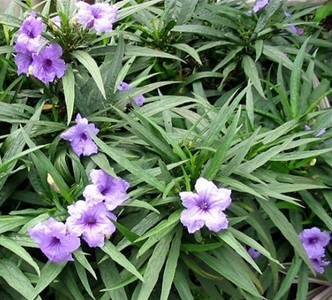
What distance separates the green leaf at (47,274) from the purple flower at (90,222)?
87mm

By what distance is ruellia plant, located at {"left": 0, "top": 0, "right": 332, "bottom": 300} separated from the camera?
4.51 feet

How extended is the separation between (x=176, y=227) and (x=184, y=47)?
0.77 m

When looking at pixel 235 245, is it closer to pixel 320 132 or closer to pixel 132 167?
pixel 132 167

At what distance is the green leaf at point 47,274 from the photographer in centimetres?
131

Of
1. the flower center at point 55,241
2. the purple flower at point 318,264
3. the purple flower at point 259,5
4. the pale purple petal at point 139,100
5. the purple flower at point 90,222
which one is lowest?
the purple flower at point 318,264

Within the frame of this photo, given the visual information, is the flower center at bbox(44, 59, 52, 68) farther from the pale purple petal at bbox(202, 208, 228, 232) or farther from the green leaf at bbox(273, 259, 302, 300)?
the green leaf at bbox(273, 259, 302, 300)

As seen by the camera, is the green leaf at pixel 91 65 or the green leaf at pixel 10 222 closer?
the green leaf at pixel 10 222

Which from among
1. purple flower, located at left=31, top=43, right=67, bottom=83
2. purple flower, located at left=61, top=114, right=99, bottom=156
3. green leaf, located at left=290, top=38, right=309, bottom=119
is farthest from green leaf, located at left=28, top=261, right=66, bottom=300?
green leaf, located at left=290, top=38, right=309, bottom=119

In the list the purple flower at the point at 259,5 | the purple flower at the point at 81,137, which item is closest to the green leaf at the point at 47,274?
the purple flower at the point at 81,137

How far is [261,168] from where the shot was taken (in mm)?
1620

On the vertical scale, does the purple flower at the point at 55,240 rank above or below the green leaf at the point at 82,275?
above

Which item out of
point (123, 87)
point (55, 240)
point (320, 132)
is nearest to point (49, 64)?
point (123, 87)

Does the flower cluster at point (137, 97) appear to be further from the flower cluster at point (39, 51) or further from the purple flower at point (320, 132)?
the purple flower at point (320, 132)

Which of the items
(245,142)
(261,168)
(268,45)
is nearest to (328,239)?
(261,168)
